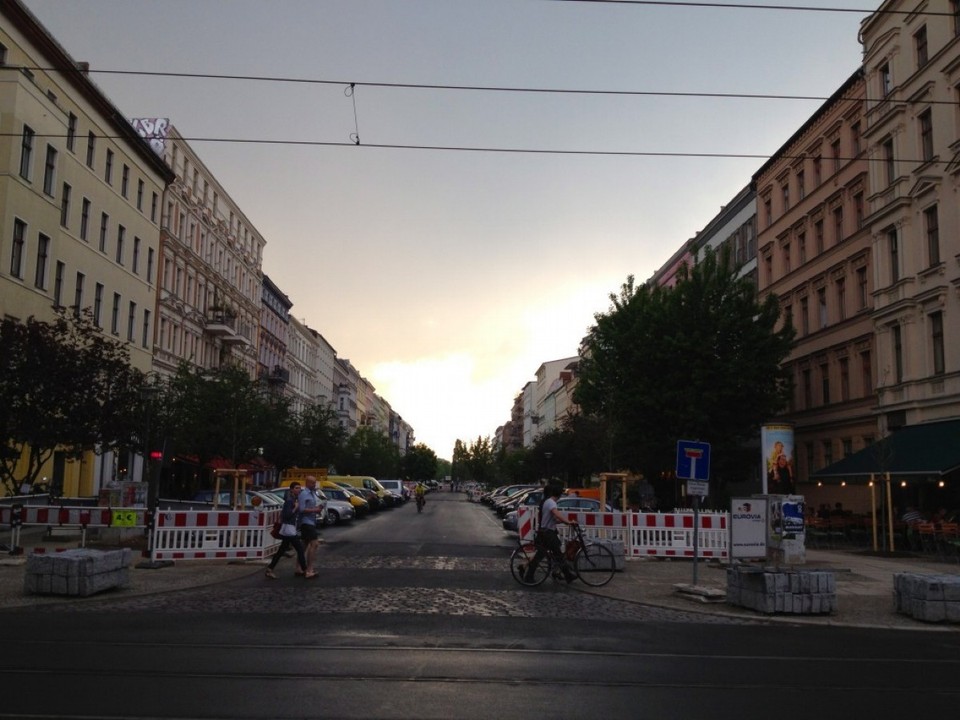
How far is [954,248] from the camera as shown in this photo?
1172 inches

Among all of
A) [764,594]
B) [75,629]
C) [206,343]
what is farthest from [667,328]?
[206,343]

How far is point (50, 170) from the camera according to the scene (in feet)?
122

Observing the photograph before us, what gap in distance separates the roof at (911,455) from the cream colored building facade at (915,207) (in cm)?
96

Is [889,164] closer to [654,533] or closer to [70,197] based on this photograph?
[654,533]

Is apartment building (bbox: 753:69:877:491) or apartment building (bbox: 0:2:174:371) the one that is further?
apartment building (bbox: 753:69:877:491)

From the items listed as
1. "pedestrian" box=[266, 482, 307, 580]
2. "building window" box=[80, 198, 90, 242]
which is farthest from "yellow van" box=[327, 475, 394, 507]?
"pedestrian" box=[266, 482, 307, 580]

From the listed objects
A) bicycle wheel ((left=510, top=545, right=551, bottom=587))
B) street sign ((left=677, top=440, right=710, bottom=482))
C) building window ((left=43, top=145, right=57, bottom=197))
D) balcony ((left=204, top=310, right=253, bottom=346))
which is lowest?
bicycle wheel ((left=510, top=545, right=551, bottom=587))

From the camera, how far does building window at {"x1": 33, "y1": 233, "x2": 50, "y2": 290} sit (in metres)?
36.4

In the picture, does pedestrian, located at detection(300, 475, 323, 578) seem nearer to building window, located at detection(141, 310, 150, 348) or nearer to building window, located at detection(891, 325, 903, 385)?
building window, located at detection(891, 325, 903, 385)

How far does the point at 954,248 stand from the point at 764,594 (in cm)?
2040

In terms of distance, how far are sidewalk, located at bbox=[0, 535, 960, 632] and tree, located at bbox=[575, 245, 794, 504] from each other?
14.4m

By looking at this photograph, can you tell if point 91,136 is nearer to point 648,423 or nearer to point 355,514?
point 355,514

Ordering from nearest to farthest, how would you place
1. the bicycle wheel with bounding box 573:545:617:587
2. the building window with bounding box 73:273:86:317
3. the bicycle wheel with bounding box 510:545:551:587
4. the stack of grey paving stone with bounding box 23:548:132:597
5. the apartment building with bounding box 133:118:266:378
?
the stack of grey paving stone with bounding box 23:548:132:597 → the bicycle wheel with bounding box 510:545:551:587 → the bicycle wheel with bounding box 573:545:617:587 → the building window with bounding box 73:273:86:317 → the apartment building with bounding box 133:118:266:378

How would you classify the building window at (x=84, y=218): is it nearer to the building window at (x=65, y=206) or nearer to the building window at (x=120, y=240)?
→ the building window at (x=65, y=206)
